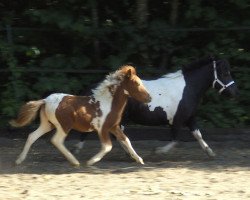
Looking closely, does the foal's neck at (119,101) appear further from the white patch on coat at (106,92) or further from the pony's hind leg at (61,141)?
the pony's hind leg at (61,141)

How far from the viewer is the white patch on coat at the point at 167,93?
8648 mm

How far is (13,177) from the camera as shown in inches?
285

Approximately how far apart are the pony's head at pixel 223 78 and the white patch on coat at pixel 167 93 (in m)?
0.52

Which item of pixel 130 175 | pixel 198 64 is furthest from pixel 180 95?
pixel 130 175

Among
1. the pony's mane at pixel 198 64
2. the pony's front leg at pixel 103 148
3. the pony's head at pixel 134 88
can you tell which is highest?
the pony's mane at pixel 198 64

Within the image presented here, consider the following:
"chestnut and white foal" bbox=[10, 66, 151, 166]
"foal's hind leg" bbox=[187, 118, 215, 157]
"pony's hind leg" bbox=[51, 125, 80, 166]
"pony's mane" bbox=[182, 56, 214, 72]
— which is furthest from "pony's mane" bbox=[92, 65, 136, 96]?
"foal's hind leg" bbox=[187, 118, 215, 157]

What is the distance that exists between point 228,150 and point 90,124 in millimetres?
2581

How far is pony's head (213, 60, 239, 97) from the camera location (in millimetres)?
8812

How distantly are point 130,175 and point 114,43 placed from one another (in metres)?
3.87

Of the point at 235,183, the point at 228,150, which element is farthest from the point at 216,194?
the point at 228,150

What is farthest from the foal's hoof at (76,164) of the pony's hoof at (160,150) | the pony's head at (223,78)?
the pony's head at (223,78)

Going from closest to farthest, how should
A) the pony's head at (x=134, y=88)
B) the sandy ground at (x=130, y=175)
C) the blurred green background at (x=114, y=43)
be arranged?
the sandy ground at (x=130, y=175) < the pony's head at (x=134, y=88) < the blurred green background at (x=114, y=43)

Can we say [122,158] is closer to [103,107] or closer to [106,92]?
[103,107]

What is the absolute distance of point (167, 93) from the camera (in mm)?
8695
